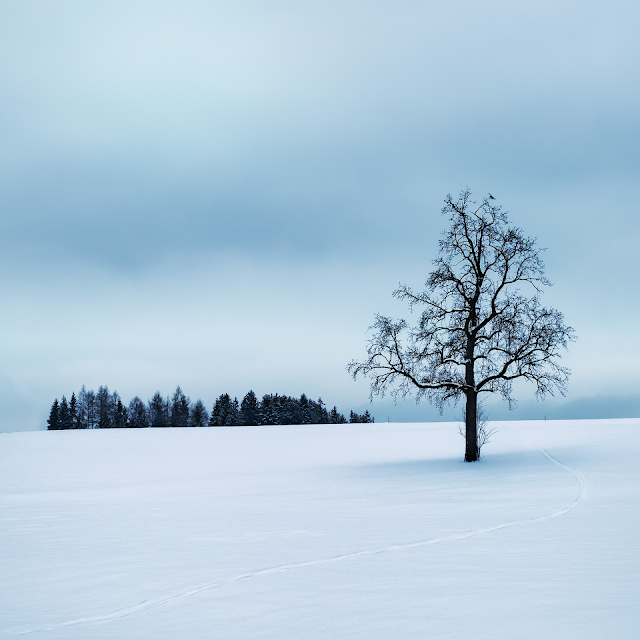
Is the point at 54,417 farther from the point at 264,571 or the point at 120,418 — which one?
the point at 264,571

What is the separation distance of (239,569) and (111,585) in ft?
5.77

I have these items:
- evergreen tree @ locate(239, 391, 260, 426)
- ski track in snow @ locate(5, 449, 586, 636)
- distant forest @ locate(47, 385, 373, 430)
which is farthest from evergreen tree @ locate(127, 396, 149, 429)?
ski track in snow @ locate(5, 449, 586, 636)

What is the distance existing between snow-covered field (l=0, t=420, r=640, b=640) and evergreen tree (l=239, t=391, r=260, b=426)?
104039mm

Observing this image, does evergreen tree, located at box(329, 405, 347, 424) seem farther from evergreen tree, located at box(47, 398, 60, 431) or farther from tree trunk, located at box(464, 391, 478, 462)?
tree trunk, located at box(464, 391, 478, 462)

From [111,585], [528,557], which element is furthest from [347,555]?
[111,585]

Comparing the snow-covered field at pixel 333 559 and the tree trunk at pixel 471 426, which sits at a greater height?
the tree trunk at pixel 471 426

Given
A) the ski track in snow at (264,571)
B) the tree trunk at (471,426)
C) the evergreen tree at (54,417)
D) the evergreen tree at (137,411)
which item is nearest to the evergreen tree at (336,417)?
the evergreen tree at (137,411)

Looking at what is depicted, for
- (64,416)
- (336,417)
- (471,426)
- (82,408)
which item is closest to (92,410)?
(82,408)

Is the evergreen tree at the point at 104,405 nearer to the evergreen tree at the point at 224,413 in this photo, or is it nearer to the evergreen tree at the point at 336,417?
the evergreen tree at the point at 224,413

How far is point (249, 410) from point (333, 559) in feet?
Result: 392

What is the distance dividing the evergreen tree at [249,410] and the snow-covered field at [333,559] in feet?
341

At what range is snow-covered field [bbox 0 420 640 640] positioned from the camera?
6.39 meters

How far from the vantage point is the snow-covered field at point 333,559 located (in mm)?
6395

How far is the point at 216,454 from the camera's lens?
4212cm
